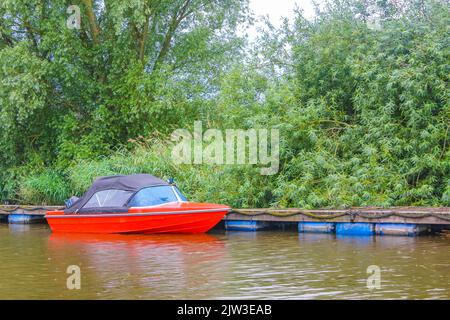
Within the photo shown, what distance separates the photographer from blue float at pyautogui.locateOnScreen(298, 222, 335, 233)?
50.3ft

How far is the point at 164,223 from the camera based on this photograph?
15.7 metres

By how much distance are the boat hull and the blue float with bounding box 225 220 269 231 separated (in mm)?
935

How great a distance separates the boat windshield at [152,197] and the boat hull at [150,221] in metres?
0.28

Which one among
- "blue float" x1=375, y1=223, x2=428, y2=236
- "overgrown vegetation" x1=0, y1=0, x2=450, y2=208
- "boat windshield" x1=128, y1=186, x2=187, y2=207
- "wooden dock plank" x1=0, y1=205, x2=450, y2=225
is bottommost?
"blue float" x1=375, y1=223, x2=428, y2=236

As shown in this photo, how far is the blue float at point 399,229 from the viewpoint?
1412 cm

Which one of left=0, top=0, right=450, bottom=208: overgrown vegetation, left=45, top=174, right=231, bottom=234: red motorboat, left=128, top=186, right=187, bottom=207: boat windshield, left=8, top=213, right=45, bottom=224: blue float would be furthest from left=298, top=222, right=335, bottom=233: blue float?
left=8, top=213, right=45, bottom=224: blue float

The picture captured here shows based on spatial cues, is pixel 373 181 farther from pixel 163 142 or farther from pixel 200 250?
pixel 163 142

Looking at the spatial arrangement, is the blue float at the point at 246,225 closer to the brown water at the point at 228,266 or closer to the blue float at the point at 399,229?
the brown water at the point at 228,266

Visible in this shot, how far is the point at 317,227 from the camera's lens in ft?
50.5

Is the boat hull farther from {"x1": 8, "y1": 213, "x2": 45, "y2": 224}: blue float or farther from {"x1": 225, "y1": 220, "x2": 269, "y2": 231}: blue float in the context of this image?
{"x1": 8, "y1": 213, "x2": 45, "y2": 224}: blue float

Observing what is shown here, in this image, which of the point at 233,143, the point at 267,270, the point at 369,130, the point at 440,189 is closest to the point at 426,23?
the point at 369,130

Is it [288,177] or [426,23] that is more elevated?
[426,23]

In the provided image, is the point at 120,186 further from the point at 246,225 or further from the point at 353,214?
the point at 353,214
